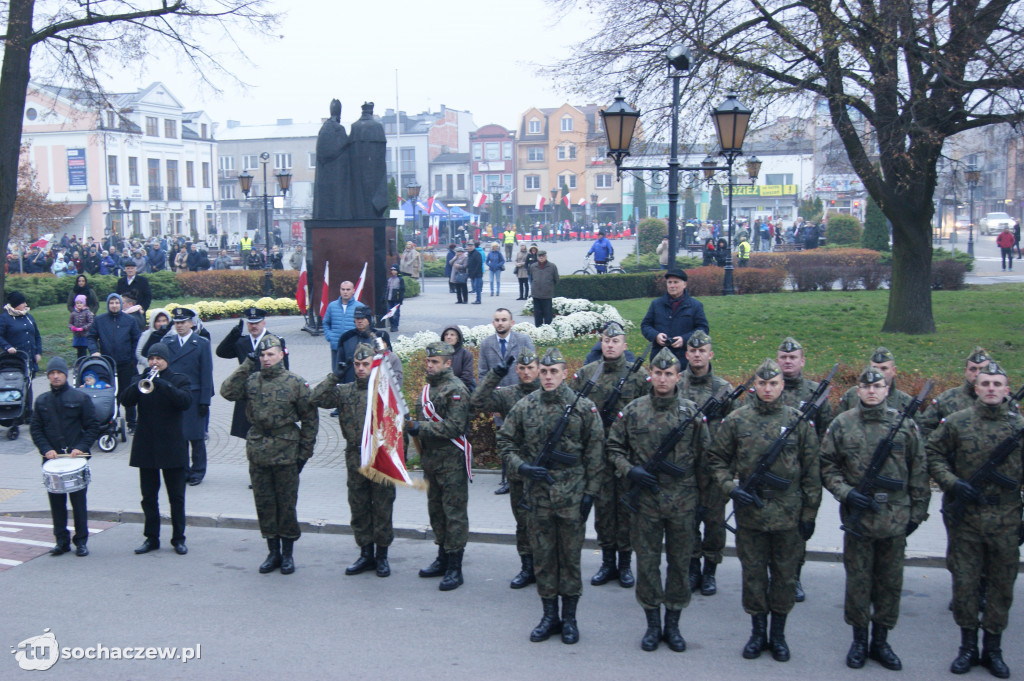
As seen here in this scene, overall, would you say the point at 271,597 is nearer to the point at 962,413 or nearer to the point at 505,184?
the point at 962,413

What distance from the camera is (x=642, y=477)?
5.95 metres

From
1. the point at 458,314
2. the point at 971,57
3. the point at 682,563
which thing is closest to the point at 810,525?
the point at 682,563

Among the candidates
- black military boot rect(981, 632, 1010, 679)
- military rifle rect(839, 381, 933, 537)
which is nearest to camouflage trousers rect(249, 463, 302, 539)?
military rifle rect(839, 381, 933, 537)

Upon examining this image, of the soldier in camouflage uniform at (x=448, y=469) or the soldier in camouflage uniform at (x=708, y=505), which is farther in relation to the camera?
the soldier in camouflage uniform at (x=448, y=469)

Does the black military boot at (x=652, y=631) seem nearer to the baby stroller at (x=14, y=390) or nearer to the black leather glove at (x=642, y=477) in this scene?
the black leather glove at (x=642, y=477)

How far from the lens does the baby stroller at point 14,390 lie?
12.4 meters

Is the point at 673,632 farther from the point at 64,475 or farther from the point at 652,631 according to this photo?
the point at 64,475

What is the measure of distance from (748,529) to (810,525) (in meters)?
0.40

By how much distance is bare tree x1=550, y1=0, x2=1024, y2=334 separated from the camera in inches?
548

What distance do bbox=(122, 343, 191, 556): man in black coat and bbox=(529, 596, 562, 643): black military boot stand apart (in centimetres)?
365

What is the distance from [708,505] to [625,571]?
2.99 ft

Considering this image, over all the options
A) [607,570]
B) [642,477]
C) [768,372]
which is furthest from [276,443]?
[768,372]

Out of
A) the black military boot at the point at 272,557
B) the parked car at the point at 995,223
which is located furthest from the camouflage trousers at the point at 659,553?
the parked car at the point at 995,223

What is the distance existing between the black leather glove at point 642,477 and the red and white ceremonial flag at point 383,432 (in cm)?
191
